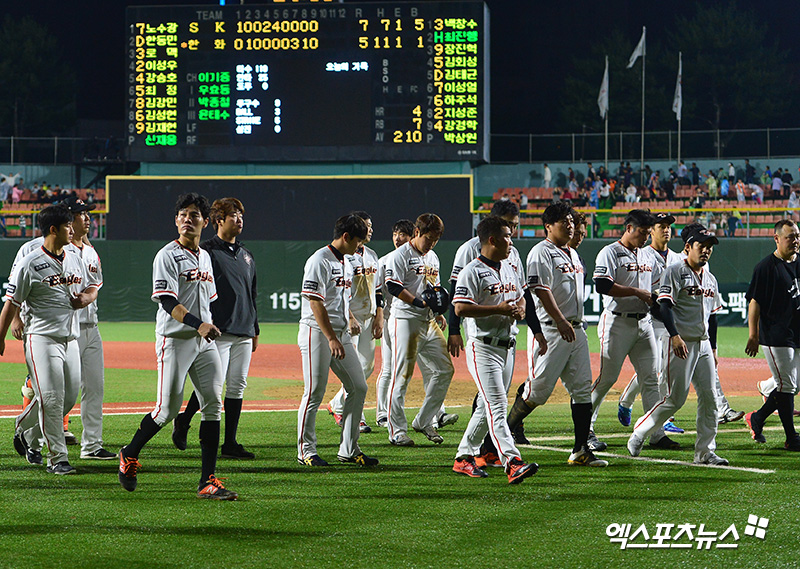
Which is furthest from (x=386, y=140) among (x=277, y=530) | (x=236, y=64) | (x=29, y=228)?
(x=277, y=530)

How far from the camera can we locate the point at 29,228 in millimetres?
26969

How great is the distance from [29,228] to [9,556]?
79.3 ft

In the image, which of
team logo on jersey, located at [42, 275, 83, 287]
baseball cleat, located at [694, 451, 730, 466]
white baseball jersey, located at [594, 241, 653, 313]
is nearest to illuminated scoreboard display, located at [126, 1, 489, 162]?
white baseball jersey, located at [594, 241, 653, 313]

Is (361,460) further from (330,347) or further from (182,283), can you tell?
(182,283)

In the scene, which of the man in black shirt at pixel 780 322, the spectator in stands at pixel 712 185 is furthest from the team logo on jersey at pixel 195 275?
the spectator in stands at pixel 712 185

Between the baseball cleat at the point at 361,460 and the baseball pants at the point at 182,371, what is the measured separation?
60.1 inches

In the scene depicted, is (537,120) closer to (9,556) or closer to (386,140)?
(386,140)

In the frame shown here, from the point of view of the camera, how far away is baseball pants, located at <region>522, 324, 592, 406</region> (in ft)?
23.1

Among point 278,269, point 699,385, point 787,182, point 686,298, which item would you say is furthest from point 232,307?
point 787,182

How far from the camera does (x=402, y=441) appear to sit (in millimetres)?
8195

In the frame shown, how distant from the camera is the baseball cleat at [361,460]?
710 centimetres

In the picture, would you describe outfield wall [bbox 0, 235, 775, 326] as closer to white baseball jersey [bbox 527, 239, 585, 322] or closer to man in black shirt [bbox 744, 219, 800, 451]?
man in black shirt [bbox 744, 219, 800, 451]

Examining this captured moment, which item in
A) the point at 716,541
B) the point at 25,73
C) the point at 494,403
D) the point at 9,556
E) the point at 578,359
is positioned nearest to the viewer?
the point at 9,556

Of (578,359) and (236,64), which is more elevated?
(236,64)
